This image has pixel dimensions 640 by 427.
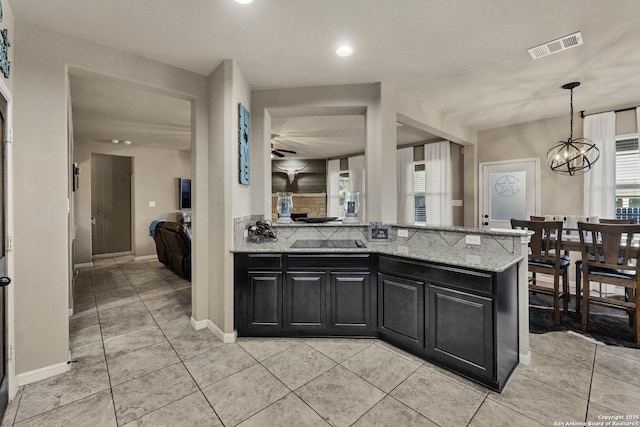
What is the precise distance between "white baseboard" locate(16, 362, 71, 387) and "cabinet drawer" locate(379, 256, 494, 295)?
2.62 metres

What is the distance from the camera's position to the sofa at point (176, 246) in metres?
4.54

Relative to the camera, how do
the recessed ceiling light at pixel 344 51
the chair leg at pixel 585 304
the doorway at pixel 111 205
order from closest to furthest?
1. the recessed ceiling light at pixel 344 51
2. the chair leg at pixel 585 304
3. the doorway at pixel 111 205

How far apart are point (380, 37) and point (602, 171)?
3969mm

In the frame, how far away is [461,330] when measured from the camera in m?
2.10

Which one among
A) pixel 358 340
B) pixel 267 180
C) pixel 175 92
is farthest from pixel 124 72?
pixel 358 340

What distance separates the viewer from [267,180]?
3.33 metres

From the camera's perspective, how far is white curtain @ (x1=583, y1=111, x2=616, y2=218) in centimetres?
400

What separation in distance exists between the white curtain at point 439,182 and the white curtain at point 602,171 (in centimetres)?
200

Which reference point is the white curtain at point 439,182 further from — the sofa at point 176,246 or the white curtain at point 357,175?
the sofa at point 176,246

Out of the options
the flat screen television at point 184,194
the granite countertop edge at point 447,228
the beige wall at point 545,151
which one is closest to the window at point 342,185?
the beige wall at point 545,151

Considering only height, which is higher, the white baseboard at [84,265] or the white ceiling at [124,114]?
the white ceiling at [124,114]

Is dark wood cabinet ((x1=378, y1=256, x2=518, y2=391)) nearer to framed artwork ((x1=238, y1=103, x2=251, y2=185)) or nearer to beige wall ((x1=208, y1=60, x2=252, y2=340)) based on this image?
beige wall ((x1=208, y1=60, x2=252, y2=340))

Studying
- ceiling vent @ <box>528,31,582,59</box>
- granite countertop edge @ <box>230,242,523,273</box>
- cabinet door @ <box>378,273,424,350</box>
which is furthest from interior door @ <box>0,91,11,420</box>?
ceiling vent @ <box>528,31,582,59</box>

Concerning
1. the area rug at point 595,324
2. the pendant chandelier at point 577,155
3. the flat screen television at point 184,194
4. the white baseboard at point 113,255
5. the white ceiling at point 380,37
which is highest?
the white ceiling at point 380,37
